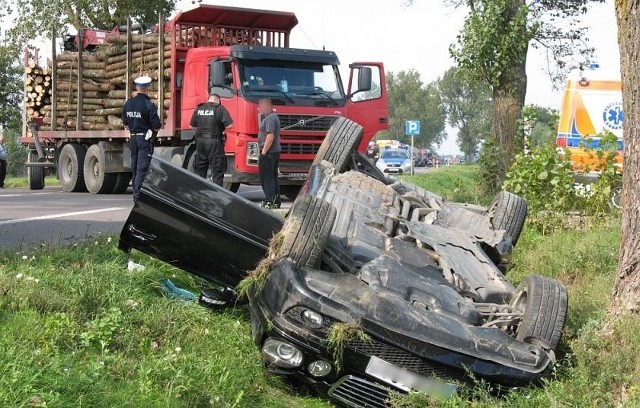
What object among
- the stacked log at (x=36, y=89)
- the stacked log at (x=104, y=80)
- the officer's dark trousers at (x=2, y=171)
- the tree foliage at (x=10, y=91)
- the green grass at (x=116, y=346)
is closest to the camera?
the green grass at (x=116, y=346)

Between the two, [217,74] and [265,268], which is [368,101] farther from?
[265,268]

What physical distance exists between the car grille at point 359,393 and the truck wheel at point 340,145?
2.99 metres

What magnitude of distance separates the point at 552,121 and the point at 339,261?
25.5ft

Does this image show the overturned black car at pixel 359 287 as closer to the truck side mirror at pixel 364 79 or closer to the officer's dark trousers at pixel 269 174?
the officer's dark trousers at pixel 269 174

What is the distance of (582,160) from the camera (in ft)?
37.7

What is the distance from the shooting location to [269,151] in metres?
12.8

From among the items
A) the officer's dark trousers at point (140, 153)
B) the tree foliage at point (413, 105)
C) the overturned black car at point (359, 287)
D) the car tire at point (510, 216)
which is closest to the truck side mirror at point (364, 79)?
the officer's dark trousers at point (140, 153)

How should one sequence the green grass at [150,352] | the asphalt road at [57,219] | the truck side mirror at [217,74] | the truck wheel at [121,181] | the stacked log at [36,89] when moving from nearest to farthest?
the green grass at [150,352] → the asphalt road at [57,219] → the truck side mirror at [217,74] → the truck wheel at [121,181] → the stacked log at [36,89]

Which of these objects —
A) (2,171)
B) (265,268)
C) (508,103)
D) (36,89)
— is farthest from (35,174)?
(265,268)

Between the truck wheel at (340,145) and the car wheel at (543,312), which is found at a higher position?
the truck wheel at (340,145)

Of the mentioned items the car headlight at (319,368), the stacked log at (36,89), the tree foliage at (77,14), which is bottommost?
the car headlight at (319,368)

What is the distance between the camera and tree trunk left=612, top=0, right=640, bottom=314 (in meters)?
5.53

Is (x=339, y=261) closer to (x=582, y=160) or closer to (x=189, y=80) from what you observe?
(x=582, y=160)

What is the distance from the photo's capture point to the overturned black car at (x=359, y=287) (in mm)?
4598
